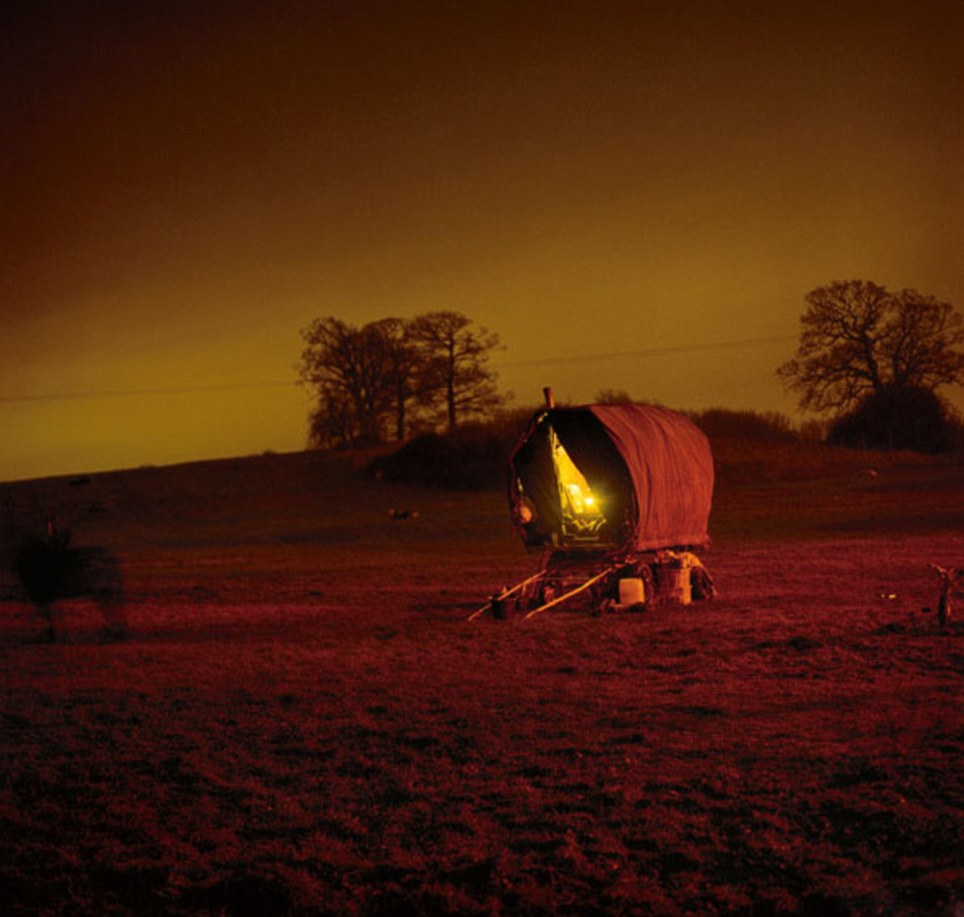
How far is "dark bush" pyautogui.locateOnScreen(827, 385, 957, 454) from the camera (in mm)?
51438

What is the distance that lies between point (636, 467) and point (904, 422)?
38.3m

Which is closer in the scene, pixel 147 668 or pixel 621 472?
pixel 147 668

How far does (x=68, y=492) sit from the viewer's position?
53344 millimetres

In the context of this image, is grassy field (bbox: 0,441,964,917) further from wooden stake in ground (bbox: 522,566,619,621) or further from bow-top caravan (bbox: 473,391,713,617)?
bow-top caravan (bbox: 473,391,713,617)

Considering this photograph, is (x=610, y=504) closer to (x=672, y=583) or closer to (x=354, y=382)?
(x=672, y=583)

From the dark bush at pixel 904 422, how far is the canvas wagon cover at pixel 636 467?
35045mm

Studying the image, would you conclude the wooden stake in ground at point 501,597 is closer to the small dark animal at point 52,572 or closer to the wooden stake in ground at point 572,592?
the wooden stake in ground at point 572,592

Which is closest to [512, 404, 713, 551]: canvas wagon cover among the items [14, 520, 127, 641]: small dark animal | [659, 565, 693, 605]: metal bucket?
[659, 565, 693, 605]: metal bucket

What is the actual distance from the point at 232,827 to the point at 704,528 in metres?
14.1

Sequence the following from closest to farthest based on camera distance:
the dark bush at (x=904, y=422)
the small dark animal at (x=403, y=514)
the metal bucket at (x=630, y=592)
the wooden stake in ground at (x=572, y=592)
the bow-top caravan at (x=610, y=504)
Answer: the wooden stake in ground at (x=572, y=592), the metal bucket at (x=630, y=592), the bow-top caravan at (x=610, y=504), the small dark animal at (x=403, y=514), the dark bush at (x=904, y=422)

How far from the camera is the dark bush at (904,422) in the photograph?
5144cm

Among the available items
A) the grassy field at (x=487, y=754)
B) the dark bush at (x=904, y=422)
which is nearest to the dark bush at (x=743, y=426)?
the dark bush at (x=904, y=422)

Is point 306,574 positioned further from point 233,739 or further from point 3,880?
point 3,880

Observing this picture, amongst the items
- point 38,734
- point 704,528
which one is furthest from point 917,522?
point 38,734
